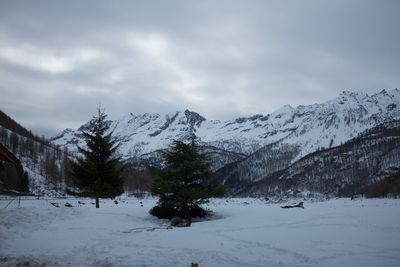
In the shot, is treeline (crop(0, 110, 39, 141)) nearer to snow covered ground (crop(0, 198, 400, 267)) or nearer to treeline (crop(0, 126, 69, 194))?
treeline (crop(0, 126, 69, 194))

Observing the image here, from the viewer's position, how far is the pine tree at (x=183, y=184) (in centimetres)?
3200

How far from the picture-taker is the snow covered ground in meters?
14.8

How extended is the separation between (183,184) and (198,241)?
1436 cm

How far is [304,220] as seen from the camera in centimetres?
2620

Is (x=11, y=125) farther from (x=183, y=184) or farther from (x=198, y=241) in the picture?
(x=198, y=241)

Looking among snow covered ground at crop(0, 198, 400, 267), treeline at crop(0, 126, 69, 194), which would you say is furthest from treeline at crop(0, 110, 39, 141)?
snow covered ground at crop(0, 198, 400, 267)

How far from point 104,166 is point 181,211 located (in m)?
8.39

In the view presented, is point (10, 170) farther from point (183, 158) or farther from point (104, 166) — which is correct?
point (183, 158)

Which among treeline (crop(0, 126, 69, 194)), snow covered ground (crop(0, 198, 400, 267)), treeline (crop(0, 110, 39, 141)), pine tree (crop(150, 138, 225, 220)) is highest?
treeline (crop(0, 110, 39, 141))

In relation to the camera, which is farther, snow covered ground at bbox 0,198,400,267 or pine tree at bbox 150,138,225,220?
pine tree at bbox 150,138,225,220

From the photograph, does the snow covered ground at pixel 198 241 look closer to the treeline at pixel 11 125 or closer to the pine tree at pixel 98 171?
the pine tree at pixel 98 171

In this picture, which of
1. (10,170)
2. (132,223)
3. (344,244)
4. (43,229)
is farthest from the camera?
(10,170)

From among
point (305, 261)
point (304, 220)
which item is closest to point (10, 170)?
point (304, 220)

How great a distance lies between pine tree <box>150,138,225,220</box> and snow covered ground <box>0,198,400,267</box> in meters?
5.98
